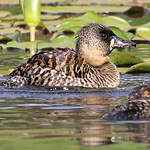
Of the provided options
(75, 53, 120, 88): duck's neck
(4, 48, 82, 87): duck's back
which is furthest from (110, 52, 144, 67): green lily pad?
(4, 48, 82, 87): duck's back

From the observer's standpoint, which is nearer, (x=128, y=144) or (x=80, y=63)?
(x=128, y=144)

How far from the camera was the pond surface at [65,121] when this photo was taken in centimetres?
521

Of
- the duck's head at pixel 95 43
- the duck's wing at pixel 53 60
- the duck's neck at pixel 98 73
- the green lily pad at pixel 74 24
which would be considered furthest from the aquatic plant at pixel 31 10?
the duck's wing at pixel 53 60

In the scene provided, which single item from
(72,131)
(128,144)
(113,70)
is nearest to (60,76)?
(113,70)

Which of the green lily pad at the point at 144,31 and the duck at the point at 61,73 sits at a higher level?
the green lily pad at the point at 144,31

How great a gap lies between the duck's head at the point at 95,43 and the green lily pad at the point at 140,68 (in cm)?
39

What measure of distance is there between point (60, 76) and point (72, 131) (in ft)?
11.3

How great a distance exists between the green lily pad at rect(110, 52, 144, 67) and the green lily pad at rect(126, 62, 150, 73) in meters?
0.54

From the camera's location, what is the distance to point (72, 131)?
568cm

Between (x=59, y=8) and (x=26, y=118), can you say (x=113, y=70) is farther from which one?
(x=59, y=8)

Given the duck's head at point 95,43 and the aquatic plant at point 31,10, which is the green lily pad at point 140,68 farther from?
the aquatic plant at point 31,10

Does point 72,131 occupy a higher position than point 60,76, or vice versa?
point 60,76

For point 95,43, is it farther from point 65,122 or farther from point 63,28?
point 63,28

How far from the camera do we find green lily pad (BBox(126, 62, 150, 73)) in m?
10.1
